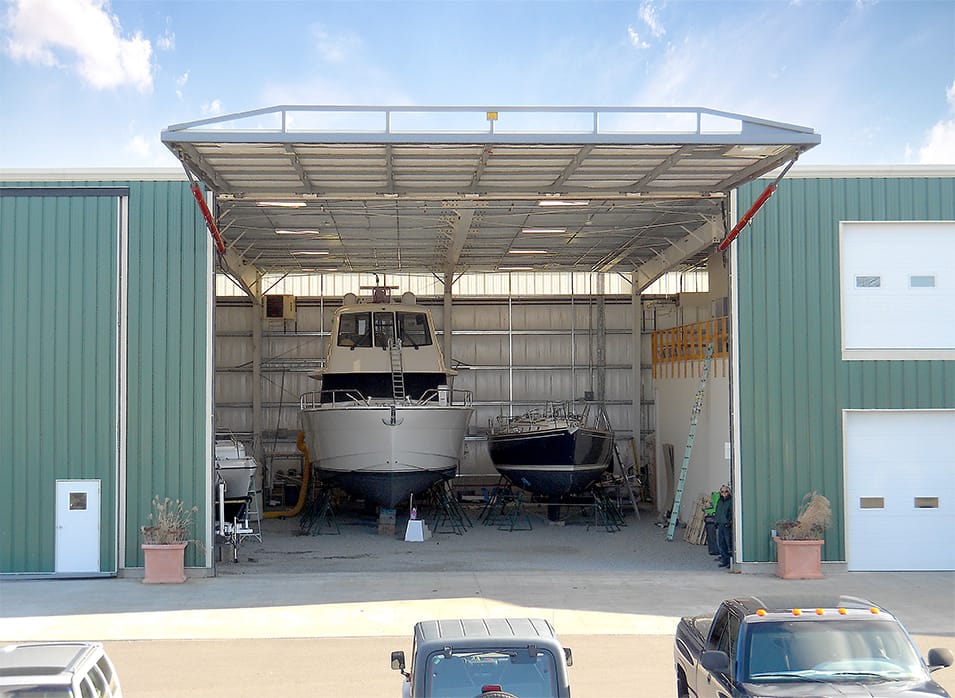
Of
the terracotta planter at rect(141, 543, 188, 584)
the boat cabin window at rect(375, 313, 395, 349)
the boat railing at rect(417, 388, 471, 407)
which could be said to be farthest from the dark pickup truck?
the boat cabin window at rect(375, 313, 395, 349)

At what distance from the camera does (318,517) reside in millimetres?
21734

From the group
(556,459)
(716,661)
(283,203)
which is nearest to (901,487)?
(556,459)

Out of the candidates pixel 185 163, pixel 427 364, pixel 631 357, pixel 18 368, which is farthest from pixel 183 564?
pixel 631 357

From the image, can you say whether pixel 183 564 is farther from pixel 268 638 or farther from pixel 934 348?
pixel 934 348

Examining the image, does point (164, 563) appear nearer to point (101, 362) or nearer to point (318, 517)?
point (101, 362)

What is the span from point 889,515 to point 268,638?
9.65m

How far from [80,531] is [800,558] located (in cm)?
1045

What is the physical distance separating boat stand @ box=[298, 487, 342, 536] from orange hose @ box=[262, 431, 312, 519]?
0.27 m

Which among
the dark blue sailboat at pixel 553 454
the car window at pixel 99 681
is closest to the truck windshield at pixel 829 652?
the car window at pixel 99 681

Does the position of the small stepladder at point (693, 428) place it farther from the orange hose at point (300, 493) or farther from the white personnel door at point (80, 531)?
the white personnel door at point (80, 531)

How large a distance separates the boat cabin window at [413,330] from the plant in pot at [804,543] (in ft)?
34.4

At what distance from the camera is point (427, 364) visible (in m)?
22.8

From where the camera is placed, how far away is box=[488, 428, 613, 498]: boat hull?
2112 centimetres

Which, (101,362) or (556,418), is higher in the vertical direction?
(101,362)
